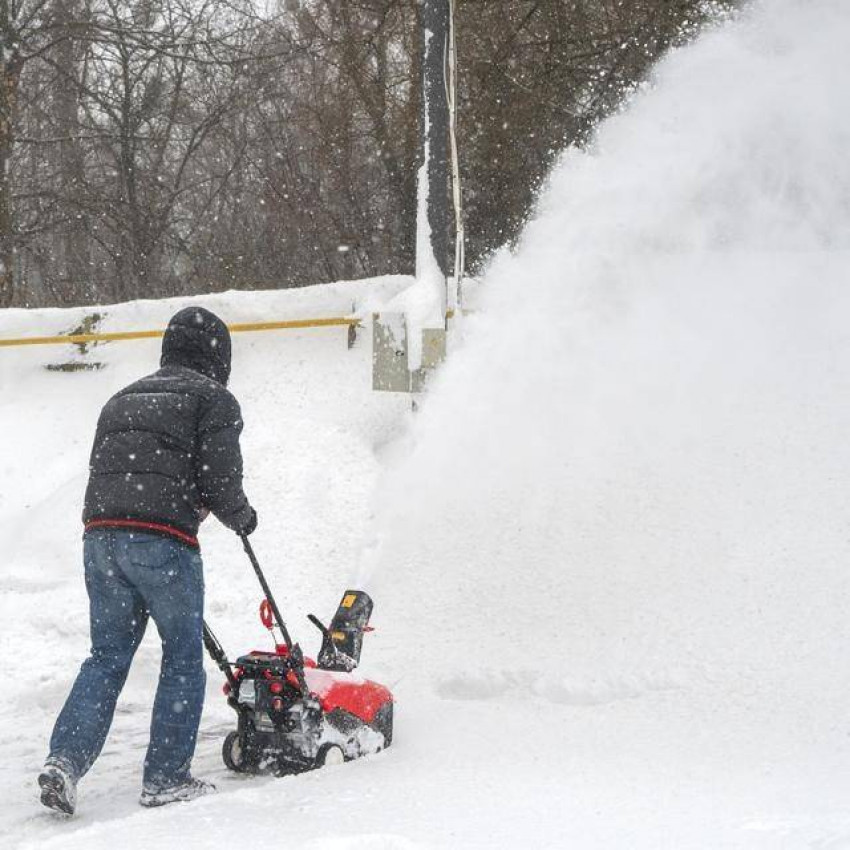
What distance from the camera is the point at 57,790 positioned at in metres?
3.58

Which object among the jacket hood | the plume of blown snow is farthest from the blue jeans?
the plume of blown snow

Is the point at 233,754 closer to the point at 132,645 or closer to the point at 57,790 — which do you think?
the point at 132,645

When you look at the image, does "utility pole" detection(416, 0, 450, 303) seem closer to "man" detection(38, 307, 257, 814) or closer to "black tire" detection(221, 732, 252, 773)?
"man" detection(38, 307, 257, 814)

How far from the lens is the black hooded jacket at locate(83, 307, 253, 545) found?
3.79 metres

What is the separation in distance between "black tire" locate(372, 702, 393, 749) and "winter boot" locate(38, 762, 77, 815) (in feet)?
3.78

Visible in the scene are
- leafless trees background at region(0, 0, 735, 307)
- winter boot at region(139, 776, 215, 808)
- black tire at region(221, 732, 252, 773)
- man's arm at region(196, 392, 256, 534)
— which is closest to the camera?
winter boot at region(139, 776, 215, 808)

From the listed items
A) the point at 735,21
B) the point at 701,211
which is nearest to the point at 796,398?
the point at 701,211

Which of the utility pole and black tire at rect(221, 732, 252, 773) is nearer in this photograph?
black tire at rect(221, 732, 252, 773)

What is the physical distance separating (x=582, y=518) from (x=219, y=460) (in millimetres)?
2547

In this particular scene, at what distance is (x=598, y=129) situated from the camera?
10.1m

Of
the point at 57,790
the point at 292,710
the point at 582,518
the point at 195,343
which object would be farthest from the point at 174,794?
the point at 582,518

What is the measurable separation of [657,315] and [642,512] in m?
1.49

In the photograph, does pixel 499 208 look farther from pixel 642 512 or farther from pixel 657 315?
pixel 642 512

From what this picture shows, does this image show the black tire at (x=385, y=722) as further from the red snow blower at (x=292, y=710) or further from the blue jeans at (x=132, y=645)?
the blue jeans at (x=132, y=645)
